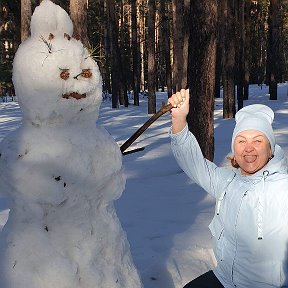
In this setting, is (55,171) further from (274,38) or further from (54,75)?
(274,38)

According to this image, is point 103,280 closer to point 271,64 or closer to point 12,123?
point 12,123

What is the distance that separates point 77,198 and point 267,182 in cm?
99

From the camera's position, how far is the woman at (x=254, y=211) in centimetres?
221

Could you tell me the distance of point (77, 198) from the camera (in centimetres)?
239

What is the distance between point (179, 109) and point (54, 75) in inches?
28.0

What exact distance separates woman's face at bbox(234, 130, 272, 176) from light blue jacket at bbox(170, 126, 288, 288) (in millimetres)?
35

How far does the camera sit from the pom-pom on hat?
2.27 metres

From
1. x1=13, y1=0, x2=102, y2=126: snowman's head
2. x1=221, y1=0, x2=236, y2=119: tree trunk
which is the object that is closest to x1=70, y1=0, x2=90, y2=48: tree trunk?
x1=221, y1=0, x2=236, y2=119: tree trunk

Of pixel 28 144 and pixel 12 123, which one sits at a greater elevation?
pixel 28 144

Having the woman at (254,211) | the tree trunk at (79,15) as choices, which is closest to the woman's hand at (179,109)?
the woman at (254,211)

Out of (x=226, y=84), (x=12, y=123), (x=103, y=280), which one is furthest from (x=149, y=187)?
(x=12, y=123)

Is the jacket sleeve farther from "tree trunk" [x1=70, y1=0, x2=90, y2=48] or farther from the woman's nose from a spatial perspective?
"tree trunk" [x1=70, y1=0, x2=90, y2=48]

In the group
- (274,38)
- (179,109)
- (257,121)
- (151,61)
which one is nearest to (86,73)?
(179,109)

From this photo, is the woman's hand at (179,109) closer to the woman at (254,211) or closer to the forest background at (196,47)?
the woman at (254,211)
